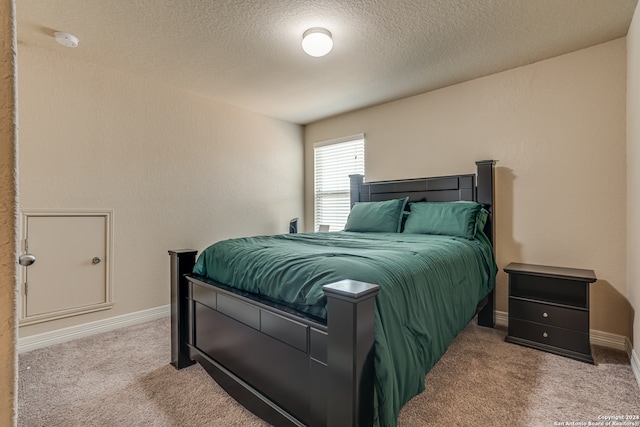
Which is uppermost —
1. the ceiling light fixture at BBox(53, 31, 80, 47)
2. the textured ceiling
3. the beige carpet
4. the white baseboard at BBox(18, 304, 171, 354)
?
the textured ceiling

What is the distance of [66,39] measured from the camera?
2346mm

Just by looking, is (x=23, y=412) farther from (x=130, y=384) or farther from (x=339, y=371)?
(x=339, y=371)

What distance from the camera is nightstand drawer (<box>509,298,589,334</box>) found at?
7.30 feet

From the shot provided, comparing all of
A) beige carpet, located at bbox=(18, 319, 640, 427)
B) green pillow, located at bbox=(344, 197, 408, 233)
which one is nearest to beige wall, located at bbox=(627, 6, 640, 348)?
beige carpet, located at bbox=(18, 319, 640, 427)

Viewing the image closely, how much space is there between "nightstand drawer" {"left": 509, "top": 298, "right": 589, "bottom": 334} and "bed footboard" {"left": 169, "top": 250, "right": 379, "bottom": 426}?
1955mm

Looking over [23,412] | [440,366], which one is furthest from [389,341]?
[23,412]

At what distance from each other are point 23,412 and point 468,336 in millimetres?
3030

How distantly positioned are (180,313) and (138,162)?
5.82 ft

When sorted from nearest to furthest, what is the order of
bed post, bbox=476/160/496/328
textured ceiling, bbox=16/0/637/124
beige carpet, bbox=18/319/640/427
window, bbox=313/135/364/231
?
1. beige carpet, bbox=18/319/640/427
2. textured ceiling, bbox=16/0/637/124
3. bed post, bbox=476/160/496/328
4. window, bbox=313/135/364/231

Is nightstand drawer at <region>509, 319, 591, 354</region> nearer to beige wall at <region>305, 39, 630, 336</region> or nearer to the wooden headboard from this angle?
beige wall at <region>305, 39, 630, 336</region>

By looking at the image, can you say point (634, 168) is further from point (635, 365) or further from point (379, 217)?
point (379, 217)

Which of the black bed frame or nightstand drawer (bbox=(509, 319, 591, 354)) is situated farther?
nightstand drawer (bbox=(509, 319, 591, 354))

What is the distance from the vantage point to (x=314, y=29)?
7.45ft

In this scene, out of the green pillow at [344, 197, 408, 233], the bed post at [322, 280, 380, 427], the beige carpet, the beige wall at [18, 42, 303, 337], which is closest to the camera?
the bed post at [322, 280, 380, 427]
